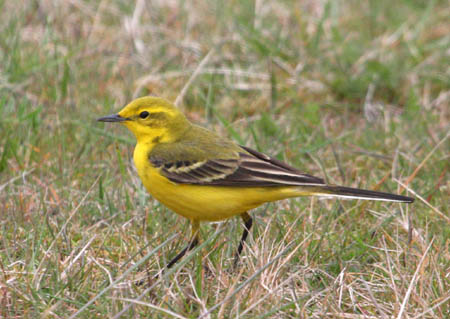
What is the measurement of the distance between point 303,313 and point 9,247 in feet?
5.96

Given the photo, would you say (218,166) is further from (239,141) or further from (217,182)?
(239,141)

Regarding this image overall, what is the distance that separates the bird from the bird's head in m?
0.08

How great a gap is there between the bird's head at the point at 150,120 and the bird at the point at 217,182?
8 cm

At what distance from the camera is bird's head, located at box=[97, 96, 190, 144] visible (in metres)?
4.88

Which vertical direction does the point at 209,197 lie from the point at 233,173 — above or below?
below

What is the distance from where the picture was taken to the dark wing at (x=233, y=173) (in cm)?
441

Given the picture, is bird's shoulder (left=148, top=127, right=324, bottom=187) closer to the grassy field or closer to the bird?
the bird

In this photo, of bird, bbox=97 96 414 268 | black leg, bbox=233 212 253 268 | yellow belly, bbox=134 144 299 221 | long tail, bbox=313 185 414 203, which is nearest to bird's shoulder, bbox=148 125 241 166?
bird, bbox=97 96 414 268

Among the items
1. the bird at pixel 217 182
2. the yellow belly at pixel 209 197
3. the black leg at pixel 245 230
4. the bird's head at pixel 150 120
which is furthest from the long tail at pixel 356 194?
the bird's head at pixel 150 120

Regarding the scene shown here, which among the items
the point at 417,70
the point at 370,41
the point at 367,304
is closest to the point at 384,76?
the point at 417,70

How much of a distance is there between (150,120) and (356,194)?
56.0 inches

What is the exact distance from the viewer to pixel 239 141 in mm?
6234

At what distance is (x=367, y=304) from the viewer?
12.9 ft

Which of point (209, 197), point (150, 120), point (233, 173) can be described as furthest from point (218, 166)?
point (150, 120)
